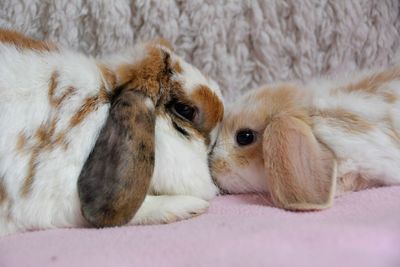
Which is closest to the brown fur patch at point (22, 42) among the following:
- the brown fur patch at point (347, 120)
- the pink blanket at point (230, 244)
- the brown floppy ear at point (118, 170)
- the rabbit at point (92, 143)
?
the rabbit at point (92, 143)

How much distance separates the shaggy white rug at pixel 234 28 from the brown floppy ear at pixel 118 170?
0.84m

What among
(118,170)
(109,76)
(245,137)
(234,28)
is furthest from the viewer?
(234,28)

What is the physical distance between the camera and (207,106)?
5.67 feet

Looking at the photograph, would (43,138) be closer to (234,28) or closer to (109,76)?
(109,76)

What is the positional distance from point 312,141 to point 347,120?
0.16m

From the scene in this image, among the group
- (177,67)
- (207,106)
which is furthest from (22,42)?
(207,106)

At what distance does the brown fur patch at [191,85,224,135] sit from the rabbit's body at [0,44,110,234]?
0.89 ft

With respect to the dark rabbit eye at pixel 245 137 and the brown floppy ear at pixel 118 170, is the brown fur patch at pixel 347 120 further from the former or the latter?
the brown floppy ear at pixel 118 170

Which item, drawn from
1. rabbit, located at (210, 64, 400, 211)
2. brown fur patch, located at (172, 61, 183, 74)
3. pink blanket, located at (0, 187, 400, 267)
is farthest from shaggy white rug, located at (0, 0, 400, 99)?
pink blanket, located at (0, 187, 400, 267)

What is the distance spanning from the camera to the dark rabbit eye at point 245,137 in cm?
180

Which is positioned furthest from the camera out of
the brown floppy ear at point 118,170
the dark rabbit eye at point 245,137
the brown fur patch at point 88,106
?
the dark rabbit eye at point 245,137

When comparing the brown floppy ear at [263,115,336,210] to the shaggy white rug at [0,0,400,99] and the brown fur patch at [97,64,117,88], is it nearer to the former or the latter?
the brown fur patch at [97,64,117,88]

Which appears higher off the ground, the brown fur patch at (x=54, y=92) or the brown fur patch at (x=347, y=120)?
the brown fur patch at (x=54, y=92)

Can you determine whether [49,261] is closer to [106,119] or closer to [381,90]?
[106,119]
